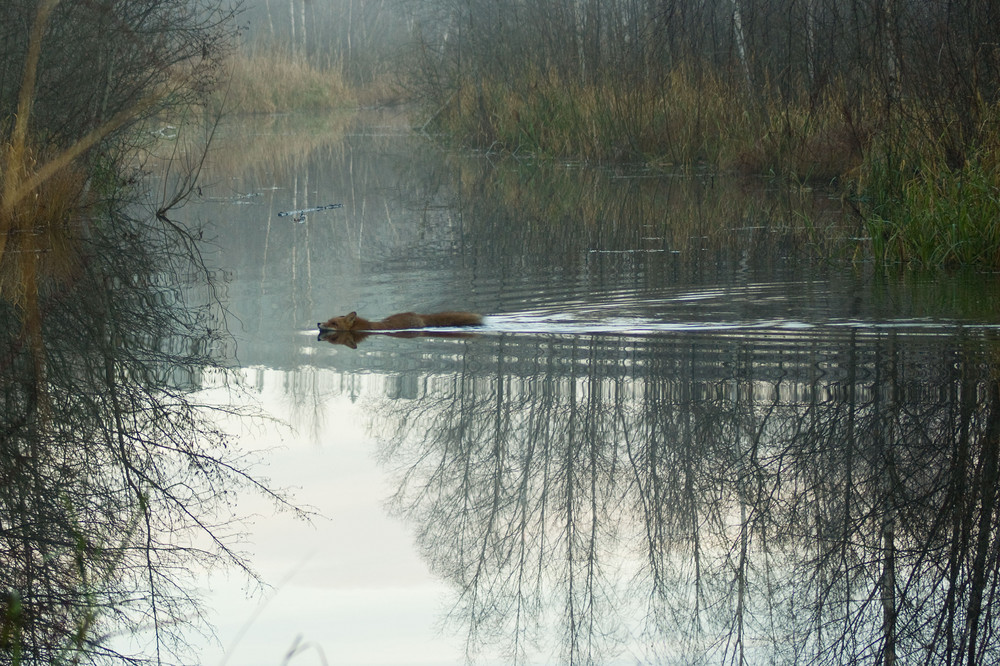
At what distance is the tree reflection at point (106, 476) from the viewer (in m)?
2.77

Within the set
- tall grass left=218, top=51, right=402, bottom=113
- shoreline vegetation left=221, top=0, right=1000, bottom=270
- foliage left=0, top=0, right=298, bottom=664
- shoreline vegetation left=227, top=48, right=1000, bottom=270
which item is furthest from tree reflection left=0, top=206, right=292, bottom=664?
tall grass left=218, top=51, right=402, bottom=113

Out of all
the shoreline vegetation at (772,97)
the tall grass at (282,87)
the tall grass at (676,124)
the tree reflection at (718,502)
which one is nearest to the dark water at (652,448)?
the tree reflection at (718,502)

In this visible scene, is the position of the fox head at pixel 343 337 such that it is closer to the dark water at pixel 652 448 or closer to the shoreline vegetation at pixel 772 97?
the dark water at pixel 652 448

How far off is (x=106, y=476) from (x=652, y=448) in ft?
5.29

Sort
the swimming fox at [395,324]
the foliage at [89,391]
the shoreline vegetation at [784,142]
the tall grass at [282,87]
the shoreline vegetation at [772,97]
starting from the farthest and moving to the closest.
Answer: the tall grass at [282,87] < the shoreline vegetation at [772,97] < the shoreline vegetation at [784,142] < the swimming fox at [395,324] < the foliage at [89,391]

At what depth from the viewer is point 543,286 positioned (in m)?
7.12

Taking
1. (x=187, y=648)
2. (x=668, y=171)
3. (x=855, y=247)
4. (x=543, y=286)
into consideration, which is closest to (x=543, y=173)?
(x=668, y=171)

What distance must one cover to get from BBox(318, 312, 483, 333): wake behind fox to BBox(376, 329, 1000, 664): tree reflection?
2.65 ft

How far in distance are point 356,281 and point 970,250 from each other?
11.6ft

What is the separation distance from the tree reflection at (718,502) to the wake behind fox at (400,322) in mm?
809

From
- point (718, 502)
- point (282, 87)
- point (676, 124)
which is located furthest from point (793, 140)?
point (282, 87)

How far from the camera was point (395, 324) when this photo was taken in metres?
6.09

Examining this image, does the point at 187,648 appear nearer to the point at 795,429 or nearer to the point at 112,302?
the point at 795,429

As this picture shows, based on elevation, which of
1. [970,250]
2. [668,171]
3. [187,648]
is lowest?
[187,648]
